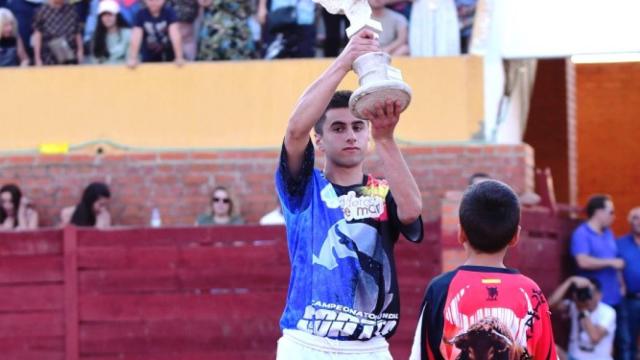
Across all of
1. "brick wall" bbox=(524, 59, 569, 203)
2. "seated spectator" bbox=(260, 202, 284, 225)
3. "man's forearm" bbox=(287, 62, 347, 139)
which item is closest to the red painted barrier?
"seated spectator" bbox=(260, 202, 284, 225)

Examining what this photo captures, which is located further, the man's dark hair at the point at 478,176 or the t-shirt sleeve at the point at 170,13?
the t-shirt sleeve at the point at 170,13

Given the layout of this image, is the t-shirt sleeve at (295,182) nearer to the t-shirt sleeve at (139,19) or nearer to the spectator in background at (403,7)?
the spectator in background at (403,7)

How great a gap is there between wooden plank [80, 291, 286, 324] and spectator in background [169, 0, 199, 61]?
211 centimetres

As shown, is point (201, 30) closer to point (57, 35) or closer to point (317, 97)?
point (57, 35)

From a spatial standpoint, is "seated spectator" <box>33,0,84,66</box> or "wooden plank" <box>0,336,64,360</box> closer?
"wooden plank" <box>0,336,64,360</box>

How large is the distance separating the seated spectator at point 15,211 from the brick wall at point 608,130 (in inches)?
301

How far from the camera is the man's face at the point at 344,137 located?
18.2 feet

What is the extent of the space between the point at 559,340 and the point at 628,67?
264 inches

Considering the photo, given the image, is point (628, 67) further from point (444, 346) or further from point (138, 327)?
point (444, 346)

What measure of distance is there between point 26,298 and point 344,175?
21.5ft

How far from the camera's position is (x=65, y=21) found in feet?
40.8

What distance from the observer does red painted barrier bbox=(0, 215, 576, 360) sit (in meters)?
11.4

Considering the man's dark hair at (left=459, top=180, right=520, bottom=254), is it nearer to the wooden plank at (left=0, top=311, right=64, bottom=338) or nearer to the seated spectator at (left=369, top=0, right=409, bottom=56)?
the seated spectator at (left=369, top=0, right=409, bottom=56)

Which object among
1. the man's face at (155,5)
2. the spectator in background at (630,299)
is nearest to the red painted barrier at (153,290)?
the spectator in background at (630,299)
